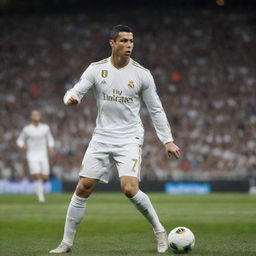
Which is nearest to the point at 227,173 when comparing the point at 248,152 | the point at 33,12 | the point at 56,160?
the point at 248,152

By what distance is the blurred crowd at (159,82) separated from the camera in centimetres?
3136

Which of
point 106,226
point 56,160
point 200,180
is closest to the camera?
point 106,226

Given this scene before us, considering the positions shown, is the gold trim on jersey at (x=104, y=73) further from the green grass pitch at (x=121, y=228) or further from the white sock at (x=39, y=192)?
the white sock at (x=39, y=192)

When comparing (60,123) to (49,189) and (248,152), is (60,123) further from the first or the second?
(248,152)

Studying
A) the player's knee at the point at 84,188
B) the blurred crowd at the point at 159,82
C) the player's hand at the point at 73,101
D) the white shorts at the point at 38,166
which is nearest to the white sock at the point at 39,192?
the white shorts at the point at 38,166

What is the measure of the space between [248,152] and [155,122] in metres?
22.2

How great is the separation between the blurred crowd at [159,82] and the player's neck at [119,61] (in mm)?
20630

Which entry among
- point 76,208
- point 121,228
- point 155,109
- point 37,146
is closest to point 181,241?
point 76,208

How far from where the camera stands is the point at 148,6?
37.7 metres

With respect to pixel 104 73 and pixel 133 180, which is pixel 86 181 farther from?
pixel 104 73

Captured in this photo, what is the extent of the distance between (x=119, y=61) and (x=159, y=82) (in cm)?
2545

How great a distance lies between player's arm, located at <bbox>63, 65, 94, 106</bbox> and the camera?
342 inches

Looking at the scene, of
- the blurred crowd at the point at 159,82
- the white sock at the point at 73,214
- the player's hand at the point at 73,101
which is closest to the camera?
the player's hand at the point at 73,101

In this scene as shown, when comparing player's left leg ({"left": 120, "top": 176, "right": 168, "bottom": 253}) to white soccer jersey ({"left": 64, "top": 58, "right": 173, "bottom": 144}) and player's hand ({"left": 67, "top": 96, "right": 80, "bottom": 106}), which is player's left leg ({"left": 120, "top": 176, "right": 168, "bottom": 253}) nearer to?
white soccer jersey ({"left": 64, "top": 58, "right": 173, "bottom": 144})
